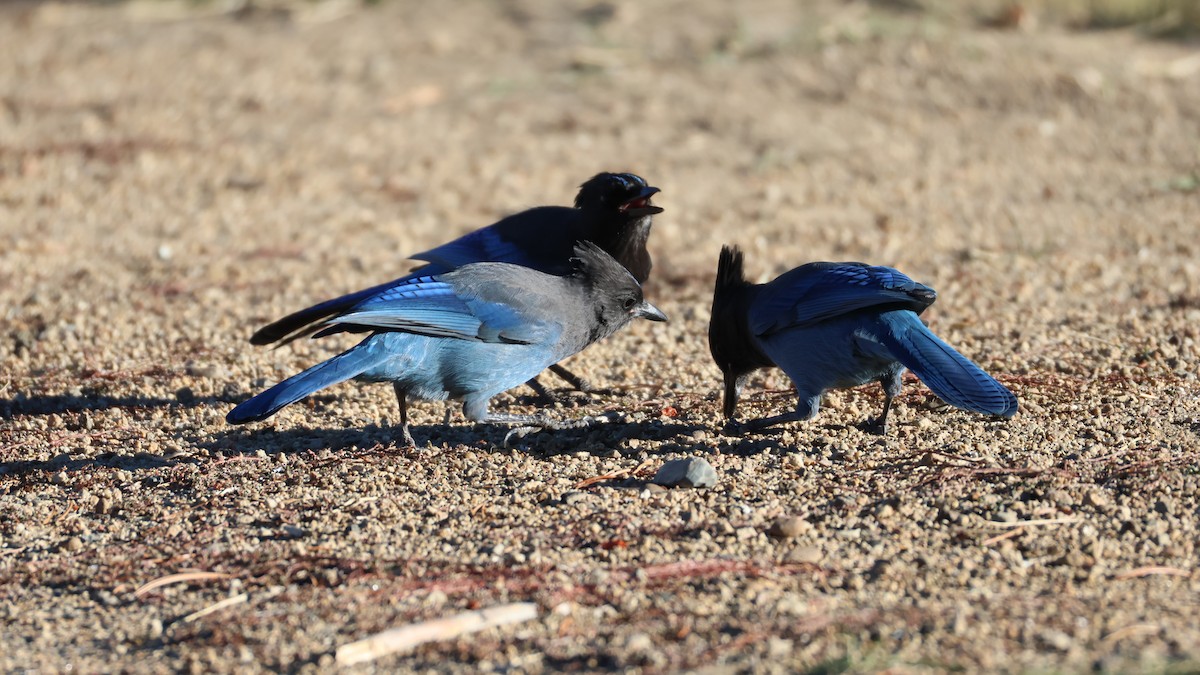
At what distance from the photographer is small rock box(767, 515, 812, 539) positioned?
15.7 feet

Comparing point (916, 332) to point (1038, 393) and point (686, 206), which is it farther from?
point (686, 206)

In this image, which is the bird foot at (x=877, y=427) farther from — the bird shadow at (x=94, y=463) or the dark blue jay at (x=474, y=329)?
the bird shadow at (x=94, y=463)

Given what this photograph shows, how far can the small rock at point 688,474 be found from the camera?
5270 mm

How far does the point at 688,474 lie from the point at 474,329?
4.56 ft

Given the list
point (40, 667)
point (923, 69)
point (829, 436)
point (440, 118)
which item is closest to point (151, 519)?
point (40, 667)

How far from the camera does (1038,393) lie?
6238mm

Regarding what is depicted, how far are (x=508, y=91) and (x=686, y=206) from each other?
115 inches

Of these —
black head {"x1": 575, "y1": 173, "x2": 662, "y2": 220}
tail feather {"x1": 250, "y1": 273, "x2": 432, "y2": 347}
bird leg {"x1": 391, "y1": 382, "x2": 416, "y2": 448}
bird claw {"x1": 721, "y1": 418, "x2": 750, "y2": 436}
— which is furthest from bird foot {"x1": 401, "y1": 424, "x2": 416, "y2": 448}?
black head {"x1": 575, "y1": 173, "x2": 662, "y2": 220}

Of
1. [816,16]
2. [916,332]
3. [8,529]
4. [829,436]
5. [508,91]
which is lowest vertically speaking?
[8,529]

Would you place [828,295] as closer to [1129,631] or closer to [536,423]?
[536,423]

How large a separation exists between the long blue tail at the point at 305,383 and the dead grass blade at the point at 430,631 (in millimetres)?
1668

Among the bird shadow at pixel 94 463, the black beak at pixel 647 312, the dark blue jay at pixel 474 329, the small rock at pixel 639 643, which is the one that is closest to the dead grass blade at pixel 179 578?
the dark blue jay at pixel 474 329

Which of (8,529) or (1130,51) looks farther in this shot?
(1130,51)

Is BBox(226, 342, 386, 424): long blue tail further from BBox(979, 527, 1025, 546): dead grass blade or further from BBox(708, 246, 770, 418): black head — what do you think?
BBox(979, 527, 1025, 546): dead grass blade
